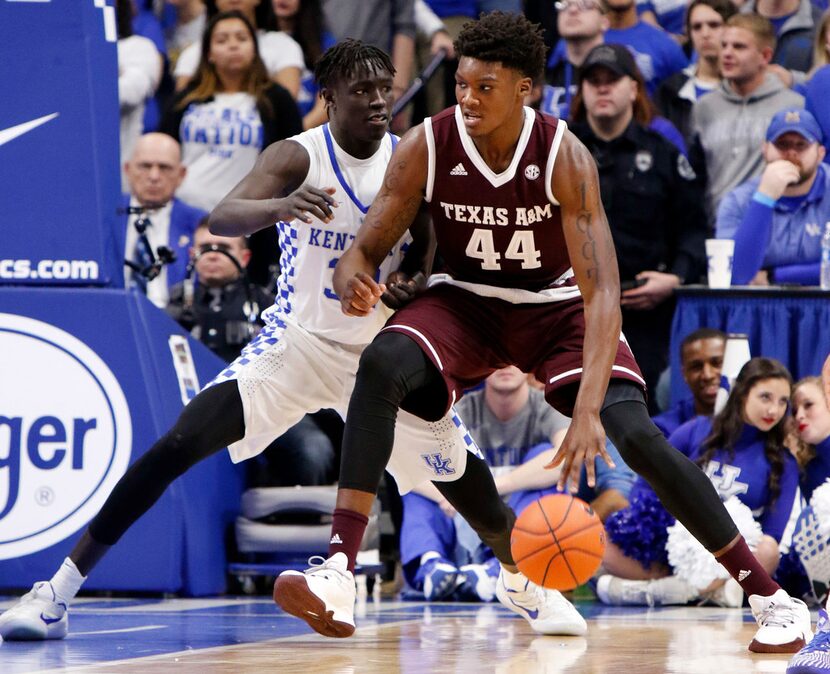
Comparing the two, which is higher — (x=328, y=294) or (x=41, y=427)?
(x=328, y=294)

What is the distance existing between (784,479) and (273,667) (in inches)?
153

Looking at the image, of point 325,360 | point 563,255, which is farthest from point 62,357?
point 563,255

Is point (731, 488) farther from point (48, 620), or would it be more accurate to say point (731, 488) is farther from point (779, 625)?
point (48, 620)

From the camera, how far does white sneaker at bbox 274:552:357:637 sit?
4219 mm

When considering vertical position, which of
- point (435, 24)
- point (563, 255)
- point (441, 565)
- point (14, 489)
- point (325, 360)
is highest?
point (435, 24)

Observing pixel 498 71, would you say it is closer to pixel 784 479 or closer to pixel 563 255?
pixel 563 255

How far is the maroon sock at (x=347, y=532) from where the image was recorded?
4457mm

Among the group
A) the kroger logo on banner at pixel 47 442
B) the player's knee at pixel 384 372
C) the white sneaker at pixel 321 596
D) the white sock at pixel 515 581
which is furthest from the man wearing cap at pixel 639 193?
the white sneaker at pixel 321 596

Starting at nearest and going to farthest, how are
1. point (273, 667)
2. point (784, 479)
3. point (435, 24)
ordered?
1. point (273, 667)
2. point (784, 479)
3. point (435, 24)

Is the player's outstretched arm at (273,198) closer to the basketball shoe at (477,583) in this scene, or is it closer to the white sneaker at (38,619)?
the white sneaker at (38,619)

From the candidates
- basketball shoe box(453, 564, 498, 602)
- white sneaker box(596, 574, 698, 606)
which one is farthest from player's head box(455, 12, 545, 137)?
white sneaker box(596, 574, 698, 606)

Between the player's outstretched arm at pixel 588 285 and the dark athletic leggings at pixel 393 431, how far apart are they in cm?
14

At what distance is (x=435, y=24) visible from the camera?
9.95m

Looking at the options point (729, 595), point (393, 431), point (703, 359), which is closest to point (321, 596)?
point (393, 431)
